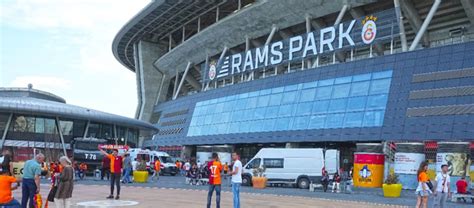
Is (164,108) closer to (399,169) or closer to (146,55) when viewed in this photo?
(146,55)

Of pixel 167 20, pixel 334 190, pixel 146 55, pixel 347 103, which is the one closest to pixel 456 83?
pixel 347 103

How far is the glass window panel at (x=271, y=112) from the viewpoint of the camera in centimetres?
5772

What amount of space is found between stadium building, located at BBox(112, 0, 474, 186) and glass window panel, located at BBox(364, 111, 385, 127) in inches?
3.7

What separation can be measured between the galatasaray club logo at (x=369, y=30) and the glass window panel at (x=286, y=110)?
10.6 meters

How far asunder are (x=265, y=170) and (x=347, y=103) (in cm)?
1770

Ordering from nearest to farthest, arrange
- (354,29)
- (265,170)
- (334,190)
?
(334,190) < (265,170) < (354,29)

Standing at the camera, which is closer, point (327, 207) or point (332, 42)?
point (327, 207)

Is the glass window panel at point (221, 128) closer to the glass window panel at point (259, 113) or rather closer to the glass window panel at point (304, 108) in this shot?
the glass window panel at point (259, 113)

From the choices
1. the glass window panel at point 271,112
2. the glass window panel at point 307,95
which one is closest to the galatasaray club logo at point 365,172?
the glass window panel at point 307,95

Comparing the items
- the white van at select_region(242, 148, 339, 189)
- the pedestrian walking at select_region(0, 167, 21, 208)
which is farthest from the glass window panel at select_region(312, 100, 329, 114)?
the pedestrian walking at select_region(0, 167, 21, 208)

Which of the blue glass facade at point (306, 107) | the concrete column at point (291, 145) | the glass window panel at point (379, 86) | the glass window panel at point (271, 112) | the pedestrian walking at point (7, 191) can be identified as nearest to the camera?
the pedestrian walking at point (7, 191)

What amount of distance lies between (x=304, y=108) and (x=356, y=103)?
710 centimetres

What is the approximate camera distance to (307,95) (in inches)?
2144

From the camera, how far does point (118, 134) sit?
63406 mm
